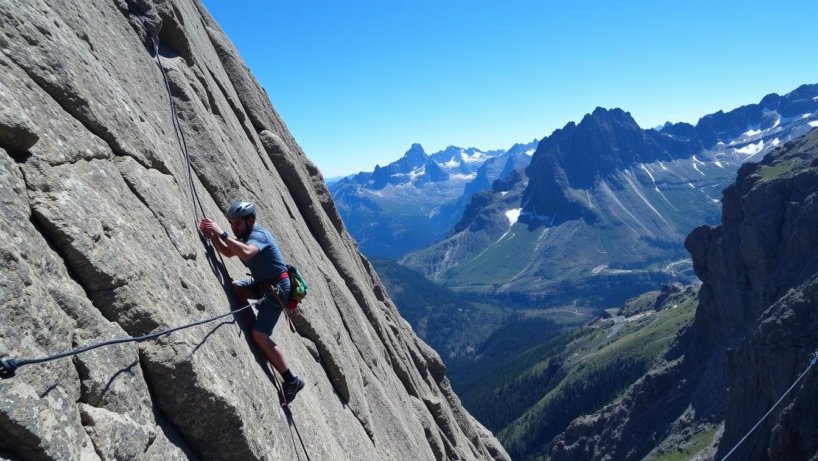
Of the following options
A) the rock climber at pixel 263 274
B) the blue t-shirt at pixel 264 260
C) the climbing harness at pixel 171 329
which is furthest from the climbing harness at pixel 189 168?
the blue t-shirt at pixel 264 260

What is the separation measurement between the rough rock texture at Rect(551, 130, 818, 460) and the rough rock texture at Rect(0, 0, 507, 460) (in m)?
47.3

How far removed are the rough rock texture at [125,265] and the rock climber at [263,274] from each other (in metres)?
0.37

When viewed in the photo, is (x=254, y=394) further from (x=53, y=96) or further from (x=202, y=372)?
(x=53, y=96)

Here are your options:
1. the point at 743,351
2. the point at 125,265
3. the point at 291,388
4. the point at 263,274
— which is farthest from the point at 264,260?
the point at 743,351

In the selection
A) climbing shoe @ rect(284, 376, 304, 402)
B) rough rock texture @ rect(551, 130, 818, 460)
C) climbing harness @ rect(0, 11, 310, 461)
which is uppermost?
climbing harness @ rect(0, 11, 310, 461)

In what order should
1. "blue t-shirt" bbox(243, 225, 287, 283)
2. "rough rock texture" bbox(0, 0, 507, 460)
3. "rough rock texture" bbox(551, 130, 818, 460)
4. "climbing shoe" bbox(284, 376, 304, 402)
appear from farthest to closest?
"rough rock texture" bbox(551, 130, 818, 460), "climbing shoe" bbox(284, 376, 304, 402), "blue t-shirt" bbox(243, 225, 287, 283), "rough rock texture" bbox(0, 0, 507, 460)

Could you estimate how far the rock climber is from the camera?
11836 mm

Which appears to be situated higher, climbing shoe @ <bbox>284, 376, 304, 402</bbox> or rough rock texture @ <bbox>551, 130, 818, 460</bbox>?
climbing shoe @ <bbox>284, 376, 304, 402</bbox>

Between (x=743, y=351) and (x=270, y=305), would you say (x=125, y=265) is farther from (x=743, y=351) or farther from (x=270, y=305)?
(x=743, y=351)

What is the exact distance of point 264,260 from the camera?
468 inches

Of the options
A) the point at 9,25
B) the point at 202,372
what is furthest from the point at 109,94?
the point at 202,372

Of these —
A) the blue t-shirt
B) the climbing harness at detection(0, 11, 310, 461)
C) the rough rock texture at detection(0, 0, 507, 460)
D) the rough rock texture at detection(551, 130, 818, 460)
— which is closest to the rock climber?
the blue t-shirt

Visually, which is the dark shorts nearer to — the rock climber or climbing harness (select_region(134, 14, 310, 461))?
the rock climber

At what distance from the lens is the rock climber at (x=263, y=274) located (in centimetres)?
1184
